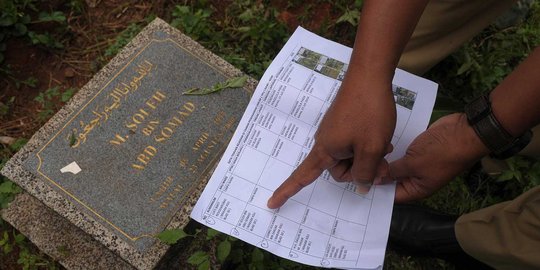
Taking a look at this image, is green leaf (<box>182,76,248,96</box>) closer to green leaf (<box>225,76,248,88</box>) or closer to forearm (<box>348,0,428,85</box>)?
green leaf (<box>225,76,248,88</box>)

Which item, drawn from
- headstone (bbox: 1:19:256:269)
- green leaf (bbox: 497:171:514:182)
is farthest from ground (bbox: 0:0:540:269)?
headstone (bbox: 1:19:256:269)

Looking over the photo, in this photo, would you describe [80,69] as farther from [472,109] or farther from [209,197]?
[472,109]

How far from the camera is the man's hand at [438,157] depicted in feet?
3.95

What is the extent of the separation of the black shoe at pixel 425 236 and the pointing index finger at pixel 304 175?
0.76 m

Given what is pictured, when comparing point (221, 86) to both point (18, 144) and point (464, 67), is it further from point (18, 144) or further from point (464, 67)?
point (464, 67)

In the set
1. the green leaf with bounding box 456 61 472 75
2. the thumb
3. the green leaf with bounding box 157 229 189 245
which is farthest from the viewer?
the green leaf with bounding box 456 61 472 75

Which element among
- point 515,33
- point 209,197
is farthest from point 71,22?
point 515,33

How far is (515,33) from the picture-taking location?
2406 millimetres

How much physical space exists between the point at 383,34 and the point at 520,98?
401 mm

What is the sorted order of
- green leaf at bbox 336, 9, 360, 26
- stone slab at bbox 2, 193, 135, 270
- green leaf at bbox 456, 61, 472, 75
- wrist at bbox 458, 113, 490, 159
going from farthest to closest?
green leaf at bbox 336, 9, 360, 26
green leaf at bbox 456, 61, 472, 75
stone slab at bbox 2, 193, 135, 270
wrist at bbox 458, 113, 490, 159

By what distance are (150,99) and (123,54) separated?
0.26 meters

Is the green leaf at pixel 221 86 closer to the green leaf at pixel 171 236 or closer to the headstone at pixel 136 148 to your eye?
the headstone at pixel 136 148

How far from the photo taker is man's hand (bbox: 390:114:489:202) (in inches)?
47.4

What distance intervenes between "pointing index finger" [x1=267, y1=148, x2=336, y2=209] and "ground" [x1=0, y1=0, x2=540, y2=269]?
856 mm
